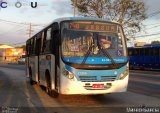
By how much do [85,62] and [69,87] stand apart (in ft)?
3.29

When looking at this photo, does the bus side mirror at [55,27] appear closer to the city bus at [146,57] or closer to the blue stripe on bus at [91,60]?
the blue stripe on bus at [91,60]

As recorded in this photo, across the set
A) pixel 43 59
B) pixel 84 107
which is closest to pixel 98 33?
pixel 84 107

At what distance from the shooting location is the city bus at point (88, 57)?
13.1 m

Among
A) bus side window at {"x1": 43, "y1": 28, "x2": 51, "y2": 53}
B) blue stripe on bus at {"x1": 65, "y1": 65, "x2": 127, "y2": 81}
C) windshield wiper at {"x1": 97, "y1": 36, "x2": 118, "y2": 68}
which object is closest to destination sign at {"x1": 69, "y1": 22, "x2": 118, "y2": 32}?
windshield wiper at {"x1": 97, "y1": 36, "x2": 118, "y2": 68}

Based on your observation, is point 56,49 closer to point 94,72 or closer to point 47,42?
point 94,72

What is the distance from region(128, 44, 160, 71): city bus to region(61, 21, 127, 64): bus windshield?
34.4 metres

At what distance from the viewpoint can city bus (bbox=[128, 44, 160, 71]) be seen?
47969 millimetres

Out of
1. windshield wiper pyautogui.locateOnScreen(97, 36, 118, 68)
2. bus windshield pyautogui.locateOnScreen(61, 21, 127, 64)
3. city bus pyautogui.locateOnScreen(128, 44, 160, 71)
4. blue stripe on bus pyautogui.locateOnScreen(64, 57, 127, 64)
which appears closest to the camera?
blue stripe on bus pyautogui.locateOnScreen(64, 57, 127, 64)

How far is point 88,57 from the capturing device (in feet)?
43.4

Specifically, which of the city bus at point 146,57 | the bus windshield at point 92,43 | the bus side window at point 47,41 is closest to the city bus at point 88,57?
the bus windshield at point 92,43

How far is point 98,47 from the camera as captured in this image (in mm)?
13461

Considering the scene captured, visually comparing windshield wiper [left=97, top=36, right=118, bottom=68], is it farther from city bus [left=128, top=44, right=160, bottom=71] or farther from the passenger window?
city bus [left=128, top=44, right=160, bottom=71]

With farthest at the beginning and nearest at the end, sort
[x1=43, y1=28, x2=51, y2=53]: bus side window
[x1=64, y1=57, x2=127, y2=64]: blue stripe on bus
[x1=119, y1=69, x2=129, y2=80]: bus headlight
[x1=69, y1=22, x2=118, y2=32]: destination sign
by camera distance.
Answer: [x1=43, y1=28, x2=51, y2=53]: bus side window, [x1=69, y1=22, x2=118, y2=32]: destination sign, [x1=119, y1=69, x2=129, y2=80]: bus headlight, [x1=64, y1=57, x2=127, y2=64]: blue stripe on bus

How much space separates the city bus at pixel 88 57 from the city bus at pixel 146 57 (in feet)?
113
